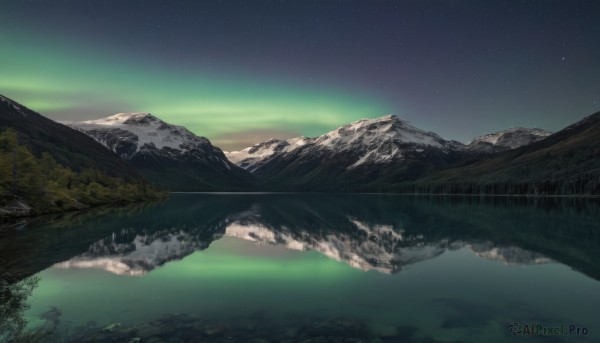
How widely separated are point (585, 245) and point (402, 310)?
1620 inches

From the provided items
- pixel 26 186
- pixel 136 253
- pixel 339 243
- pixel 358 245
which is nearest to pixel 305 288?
pixel 358 245

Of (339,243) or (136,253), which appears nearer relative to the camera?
(136,253)

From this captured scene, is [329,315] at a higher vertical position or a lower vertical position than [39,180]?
lower

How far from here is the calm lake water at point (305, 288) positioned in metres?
20.5

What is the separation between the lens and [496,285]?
3134 cm

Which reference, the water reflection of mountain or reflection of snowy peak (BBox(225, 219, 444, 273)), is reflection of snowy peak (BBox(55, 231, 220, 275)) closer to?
the water reflection of mountain

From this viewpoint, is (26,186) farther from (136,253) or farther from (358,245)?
(358,245)

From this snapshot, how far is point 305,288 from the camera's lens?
30.6m

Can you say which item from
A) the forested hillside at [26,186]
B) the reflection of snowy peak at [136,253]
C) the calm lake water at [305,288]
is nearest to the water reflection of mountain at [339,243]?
the reflection of snowy peak at [136,253]

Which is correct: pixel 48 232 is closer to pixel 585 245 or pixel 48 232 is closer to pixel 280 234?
pixel 280 234

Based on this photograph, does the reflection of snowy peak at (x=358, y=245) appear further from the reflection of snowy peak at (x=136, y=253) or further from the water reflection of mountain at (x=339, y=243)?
the reflection of snowy peak at (x=136, y=253)

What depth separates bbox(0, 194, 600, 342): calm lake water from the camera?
20516mm

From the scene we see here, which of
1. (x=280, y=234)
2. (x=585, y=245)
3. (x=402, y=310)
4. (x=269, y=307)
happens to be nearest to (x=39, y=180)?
(x=280, y=234)

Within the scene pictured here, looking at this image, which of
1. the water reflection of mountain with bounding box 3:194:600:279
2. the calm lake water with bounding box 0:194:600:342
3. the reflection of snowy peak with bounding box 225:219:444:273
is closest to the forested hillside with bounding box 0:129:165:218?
the water reflection of mountain with bounding box 3:194:600:279
